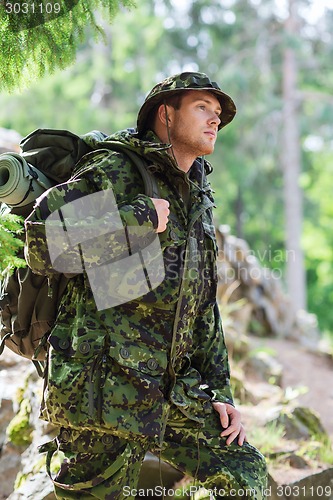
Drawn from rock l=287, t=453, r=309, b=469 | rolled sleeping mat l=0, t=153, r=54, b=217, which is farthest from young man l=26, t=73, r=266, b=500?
rock l=287, t=453, r=309, b=469

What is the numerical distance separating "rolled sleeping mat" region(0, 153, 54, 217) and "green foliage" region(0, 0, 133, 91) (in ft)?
1.98

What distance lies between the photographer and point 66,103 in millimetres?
19547

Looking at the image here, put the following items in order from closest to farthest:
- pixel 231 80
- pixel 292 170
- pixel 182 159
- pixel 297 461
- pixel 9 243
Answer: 1. pixel 9 243
2. pixel 182 159
3. pixel 297 461
4. pixel 231 80
5. pixel 292 170

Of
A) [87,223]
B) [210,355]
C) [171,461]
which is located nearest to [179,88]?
[87,223]

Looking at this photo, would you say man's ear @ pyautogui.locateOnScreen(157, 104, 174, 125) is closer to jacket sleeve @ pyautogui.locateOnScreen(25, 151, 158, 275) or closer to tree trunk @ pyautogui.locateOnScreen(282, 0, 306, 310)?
jacket sleeve @ pyautogui.locateOnScreen(25, 151, 158, 275)

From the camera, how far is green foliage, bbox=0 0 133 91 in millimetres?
3660

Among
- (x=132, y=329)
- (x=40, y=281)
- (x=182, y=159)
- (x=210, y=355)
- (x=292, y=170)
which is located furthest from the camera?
(x=292, y=170)

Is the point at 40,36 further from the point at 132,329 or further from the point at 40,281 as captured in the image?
the point at 132,329

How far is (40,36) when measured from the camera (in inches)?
148

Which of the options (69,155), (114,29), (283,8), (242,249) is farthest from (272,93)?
(69,155)

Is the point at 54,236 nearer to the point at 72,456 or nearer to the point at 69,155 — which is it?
the point at 69,155

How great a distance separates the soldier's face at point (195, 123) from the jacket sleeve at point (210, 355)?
907mm

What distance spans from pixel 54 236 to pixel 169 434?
1.26 meters

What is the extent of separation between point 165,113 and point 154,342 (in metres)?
1.28
